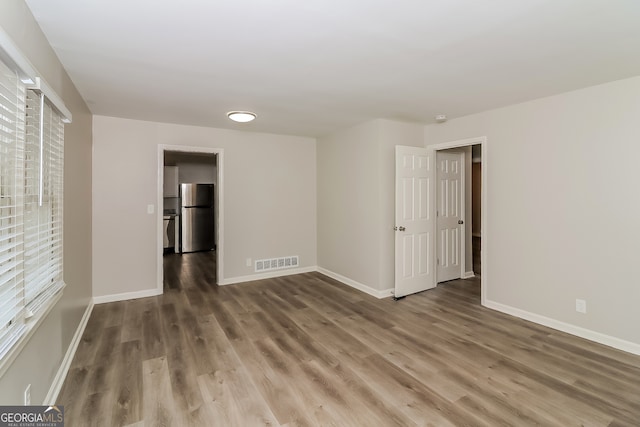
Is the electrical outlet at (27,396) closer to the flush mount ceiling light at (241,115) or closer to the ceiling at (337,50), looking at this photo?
the ceiling at (337,50)

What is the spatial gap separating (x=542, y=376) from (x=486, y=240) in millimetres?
1748

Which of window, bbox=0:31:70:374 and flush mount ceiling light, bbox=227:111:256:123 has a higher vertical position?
flush mount ceiling light, bbox=227:111:256:123

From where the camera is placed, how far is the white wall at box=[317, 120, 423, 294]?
161 inches

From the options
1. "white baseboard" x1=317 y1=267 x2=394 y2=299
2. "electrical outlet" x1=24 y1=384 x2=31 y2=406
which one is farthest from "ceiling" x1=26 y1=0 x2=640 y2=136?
"white baseboard" x1=317 y1=267 x2=394 y2=299

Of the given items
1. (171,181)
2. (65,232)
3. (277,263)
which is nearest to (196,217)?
(171,181)

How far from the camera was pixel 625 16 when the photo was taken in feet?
5.65

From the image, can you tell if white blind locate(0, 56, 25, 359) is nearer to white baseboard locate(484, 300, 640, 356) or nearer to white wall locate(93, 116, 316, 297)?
white wall locate(93, 116, 316, 297)

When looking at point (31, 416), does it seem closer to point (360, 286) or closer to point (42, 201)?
point (42, 201)

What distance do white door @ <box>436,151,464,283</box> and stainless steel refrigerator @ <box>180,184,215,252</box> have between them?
18.4 ft

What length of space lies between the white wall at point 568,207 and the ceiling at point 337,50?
31 centimetres

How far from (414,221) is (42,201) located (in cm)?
383

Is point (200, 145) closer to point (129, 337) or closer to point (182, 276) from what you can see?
point (182, 276)

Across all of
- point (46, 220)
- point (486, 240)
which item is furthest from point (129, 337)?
point (486, 240)

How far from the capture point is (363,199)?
4.35 meters
